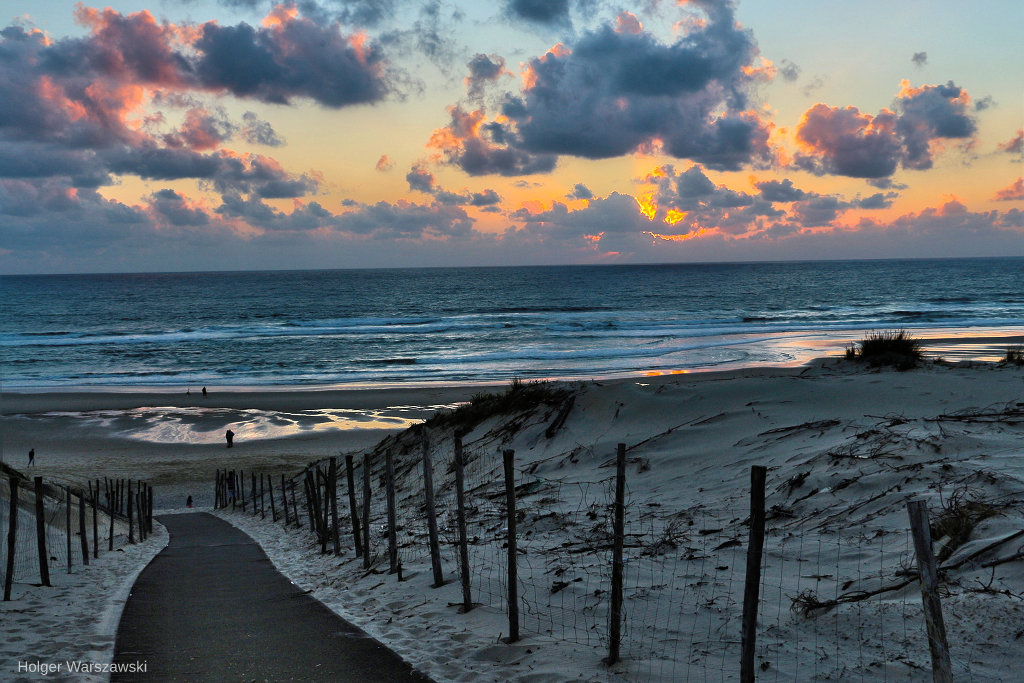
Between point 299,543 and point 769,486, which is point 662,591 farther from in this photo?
point 299,543

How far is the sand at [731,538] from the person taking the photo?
5.92m

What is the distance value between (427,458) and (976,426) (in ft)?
28.5

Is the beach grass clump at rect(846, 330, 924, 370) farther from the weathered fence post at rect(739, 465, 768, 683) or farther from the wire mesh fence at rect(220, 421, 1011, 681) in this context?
the weathered fence post at rect(739, 465, 768, 683)

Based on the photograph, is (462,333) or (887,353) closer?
(887,353)

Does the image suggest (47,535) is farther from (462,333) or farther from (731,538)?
(462,333)

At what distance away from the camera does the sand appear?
5.92 m

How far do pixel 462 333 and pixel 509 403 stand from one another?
50238 mm

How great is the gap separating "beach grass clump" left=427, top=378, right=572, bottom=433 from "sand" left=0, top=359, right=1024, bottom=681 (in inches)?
31.8

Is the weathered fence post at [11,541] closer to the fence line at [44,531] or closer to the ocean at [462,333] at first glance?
the fence line at [44,531]

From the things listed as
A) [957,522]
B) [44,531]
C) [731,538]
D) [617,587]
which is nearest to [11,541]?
[44,531]

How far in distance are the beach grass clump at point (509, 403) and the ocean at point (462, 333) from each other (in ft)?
66.3

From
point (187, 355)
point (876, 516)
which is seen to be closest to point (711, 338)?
point (187, 355)

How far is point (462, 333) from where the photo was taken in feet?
232

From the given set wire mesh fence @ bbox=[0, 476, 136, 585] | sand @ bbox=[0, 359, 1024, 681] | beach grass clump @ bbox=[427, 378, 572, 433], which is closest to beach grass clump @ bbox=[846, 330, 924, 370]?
sand @ bbox=[0, 359, 1024, 681]
